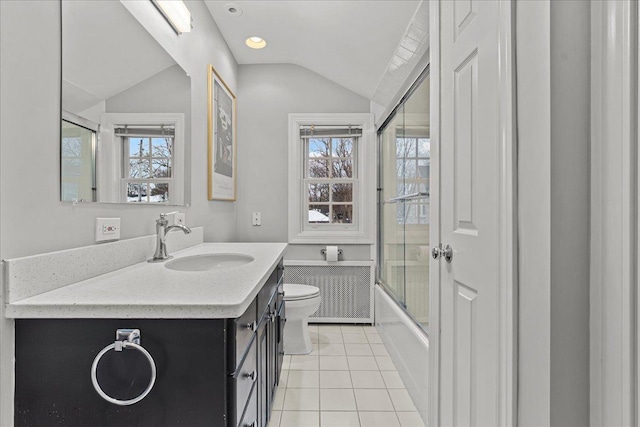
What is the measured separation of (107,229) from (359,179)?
2288 millimetres

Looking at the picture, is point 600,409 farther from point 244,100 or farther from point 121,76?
point 244,100

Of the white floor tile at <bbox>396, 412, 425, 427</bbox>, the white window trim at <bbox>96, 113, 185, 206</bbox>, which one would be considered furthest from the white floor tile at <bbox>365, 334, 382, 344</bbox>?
the white window trim at <bbox>96, 113, 185, 206</bbox>

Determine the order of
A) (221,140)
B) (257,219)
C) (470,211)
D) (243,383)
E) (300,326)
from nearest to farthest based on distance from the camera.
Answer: (243,383) < (470,211) < (300,326) < (221,140) < (257,219)

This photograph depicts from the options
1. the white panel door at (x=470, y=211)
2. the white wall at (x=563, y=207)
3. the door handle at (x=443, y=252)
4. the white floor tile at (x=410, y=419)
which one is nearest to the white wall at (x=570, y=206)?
the white wall at (x=563, y=207)

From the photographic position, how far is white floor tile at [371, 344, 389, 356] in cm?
255

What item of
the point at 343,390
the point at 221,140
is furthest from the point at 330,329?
the point at 221,140

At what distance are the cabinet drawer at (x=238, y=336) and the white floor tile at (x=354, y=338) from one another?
6.17 ft

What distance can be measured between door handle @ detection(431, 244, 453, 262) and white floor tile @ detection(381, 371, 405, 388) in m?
1.16

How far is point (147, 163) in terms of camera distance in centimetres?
156

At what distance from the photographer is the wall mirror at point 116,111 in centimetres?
107

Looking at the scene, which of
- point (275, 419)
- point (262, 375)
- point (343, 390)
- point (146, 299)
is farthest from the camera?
point (343, 390)

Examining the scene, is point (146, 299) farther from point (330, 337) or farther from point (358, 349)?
point (330, 337)

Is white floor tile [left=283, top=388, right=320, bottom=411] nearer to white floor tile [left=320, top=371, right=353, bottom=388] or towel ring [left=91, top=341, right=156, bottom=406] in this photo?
white floor tile [left=320, top=371, right=353, bottom=388]

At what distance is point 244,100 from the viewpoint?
3.18 meters
